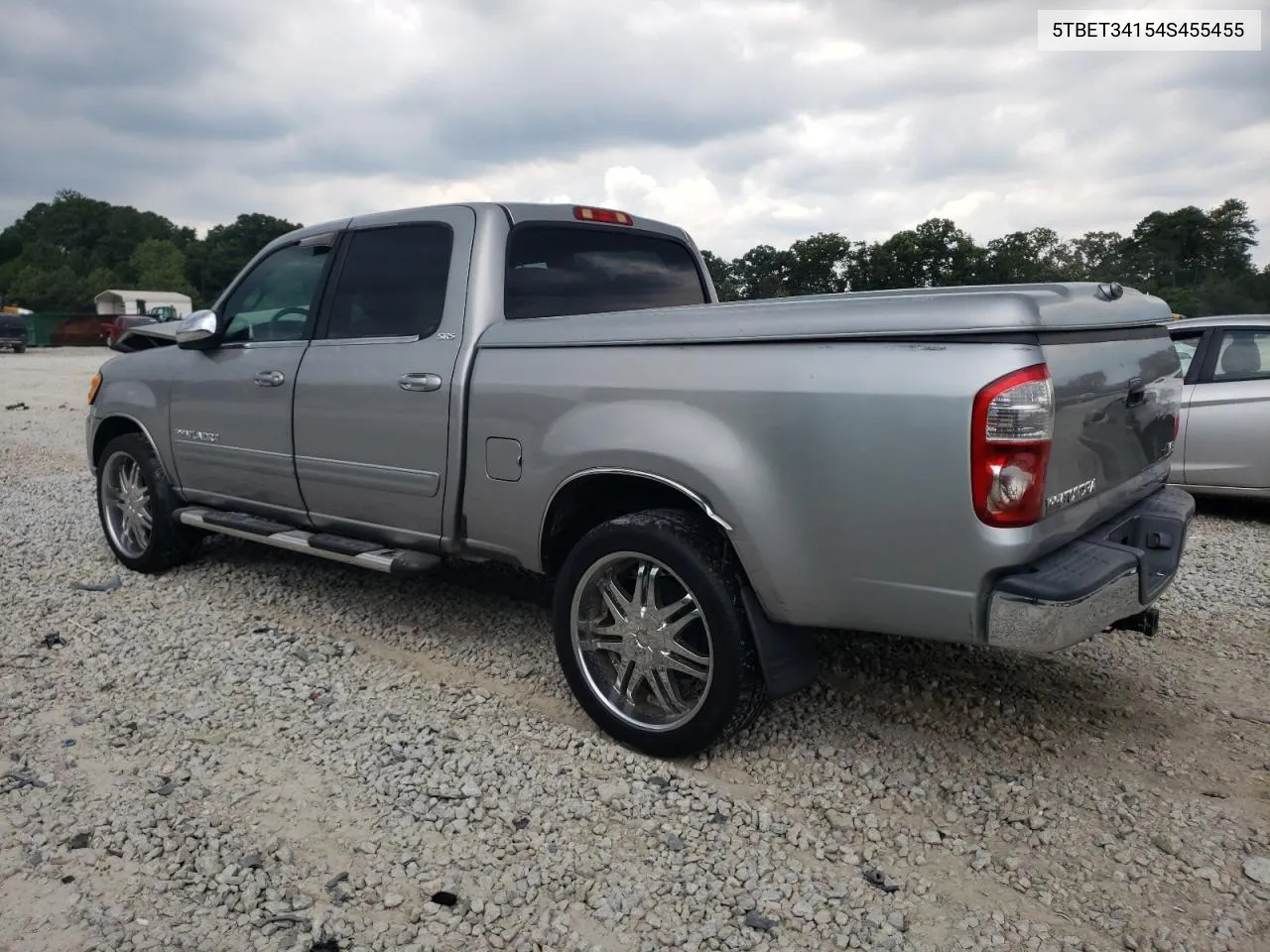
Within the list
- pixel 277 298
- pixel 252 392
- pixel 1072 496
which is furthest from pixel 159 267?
pixel 1072 496

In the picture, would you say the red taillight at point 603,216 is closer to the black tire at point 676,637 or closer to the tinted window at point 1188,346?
the black tire at point 676,637

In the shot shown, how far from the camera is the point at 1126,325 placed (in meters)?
3.01

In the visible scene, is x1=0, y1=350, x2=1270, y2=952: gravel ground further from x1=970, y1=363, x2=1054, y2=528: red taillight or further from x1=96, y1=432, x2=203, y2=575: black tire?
x1=970, y1=363, x2=1054, y2=528: red taillight

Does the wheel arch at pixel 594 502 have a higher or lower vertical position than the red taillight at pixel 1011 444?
lower

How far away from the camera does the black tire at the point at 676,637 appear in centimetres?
296

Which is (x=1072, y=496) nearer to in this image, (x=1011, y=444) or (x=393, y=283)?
(x=1011, y=444)

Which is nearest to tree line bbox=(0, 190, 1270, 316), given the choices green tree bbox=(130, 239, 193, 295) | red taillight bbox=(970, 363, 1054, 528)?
red taillight bbox=(970, 363, 1054, 528)

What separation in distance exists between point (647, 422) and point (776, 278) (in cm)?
689

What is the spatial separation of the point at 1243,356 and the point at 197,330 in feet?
22.9

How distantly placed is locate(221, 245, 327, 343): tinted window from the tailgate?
3.35 m

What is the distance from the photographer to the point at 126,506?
219 inches

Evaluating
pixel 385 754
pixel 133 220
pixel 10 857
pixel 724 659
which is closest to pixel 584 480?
pixel 724 659

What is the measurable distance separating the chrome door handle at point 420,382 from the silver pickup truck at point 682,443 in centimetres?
1

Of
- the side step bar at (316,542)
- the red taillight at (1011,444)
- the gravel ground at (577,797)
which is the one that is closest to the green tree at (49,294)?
the side step bar at (316,542)
